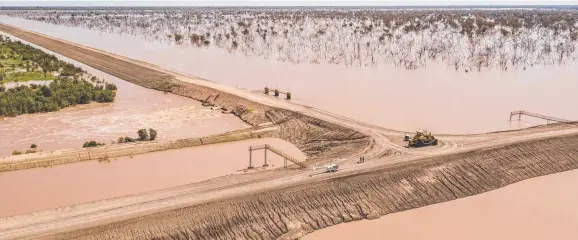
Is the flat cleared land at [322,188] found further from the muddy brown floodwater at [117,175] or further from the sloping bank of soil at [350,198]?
the muddy brown floodwater at [117,175]

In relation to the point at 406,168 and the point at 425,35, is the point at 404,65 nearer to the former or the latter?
the point at 425,35

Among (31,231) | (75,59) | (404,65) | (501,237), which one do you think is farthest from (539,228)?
(75,59)

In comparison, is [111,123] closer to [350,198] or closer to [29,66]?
[350,198]

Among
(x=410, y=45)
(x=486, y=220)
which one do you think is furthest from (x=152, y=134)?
(x=410, y=45)

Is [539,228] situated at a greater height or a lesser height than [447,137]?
lesser

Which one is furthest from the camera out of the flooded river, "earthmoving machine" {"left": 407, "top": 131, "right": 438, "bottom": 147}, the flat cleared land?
the flooded river

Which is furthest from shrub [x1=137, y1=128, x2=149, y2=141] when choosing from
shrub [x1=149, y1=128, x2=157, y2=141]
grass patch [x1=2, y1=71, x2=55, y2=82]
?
grass patch [x1=2, y1=71, x2=55, y2=82]

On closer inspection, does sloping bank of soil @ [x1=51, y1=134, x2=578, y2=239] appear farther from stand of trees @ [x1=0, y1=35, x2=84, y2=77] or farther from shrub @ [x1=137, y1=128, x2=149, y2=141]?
stand of trees @ [x1=0, y1=35, x2=84, y2=77]
